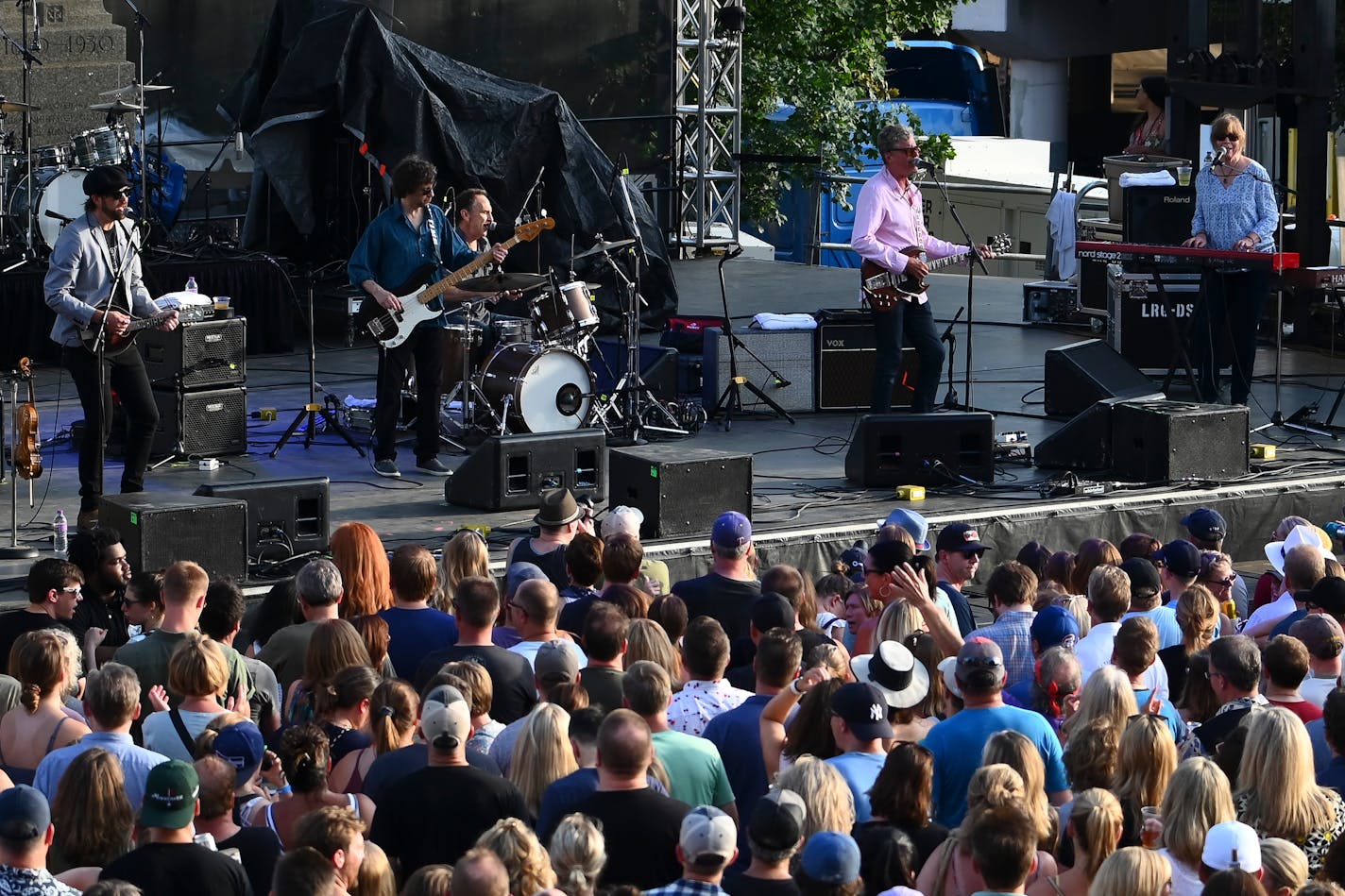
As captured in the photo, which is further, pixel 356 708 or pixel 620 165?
pixel 620 165

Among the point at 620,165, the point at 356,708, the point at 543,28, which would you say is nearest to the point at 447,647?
the point at 356,708

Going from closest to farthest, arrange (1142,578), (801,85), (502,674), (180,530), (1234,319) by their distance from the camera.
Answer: (502,674) → (1142,578) → (180,530) → (1234,319) → (801,85)

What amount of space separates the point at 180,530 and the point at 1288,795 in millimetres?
5350

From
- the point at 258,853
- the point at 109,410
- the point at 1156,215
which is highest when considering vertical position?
the point at 1156,215

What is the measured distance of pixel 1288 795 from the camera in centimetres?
514

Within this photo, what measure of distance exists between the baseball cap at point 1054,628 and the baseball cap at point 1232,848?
2.00 metres

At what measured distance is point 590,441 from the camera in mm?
10906

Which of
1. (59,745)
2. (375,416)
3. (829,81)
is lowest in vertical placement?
Result: (59,745)

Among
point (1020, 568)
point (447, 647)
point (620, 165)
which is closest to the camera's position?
point (447, 647)

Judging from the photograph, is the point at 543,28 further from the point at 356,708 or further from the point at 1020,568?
the point at 356,708

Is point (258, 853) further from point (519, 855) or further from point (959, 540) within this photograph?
point (959, 540)

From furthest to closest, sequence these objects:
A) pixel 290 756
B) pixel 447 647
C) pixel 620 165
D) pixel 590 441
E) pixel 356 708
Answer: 1. pixel 620 165
2. pixel 590 441
3. pixel 447 647
4. pixel 356 708
5. pixel 290 756

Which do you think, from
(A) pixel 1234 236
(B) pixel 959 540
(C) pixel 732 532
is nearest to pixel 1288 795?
(C) pixel 732 532

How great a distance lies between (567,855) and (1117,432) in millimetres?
7774
